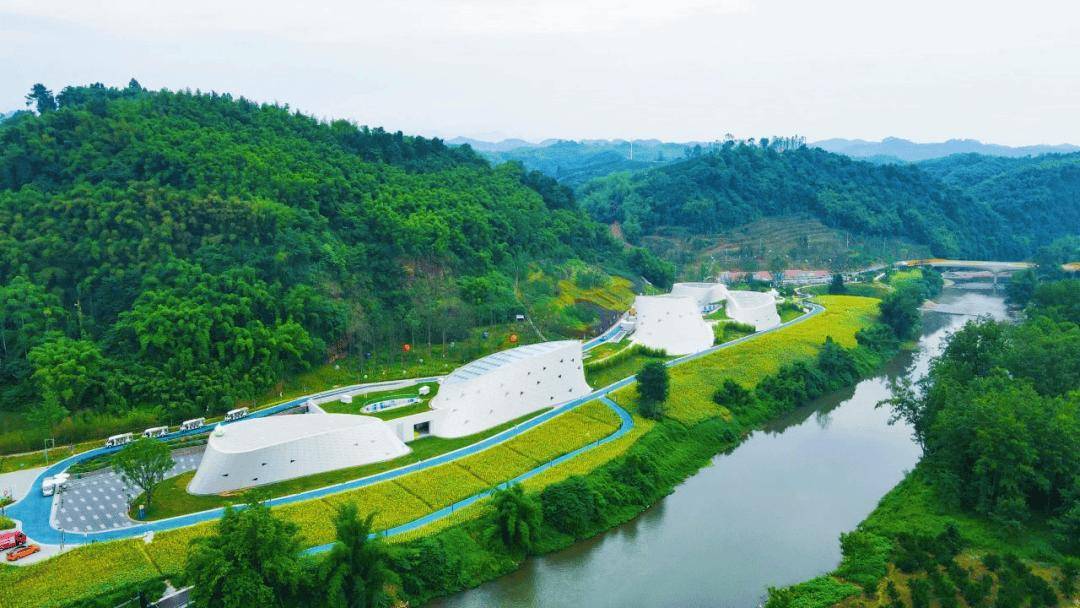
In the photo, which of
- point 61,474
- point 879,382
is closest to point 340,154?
point 61,474

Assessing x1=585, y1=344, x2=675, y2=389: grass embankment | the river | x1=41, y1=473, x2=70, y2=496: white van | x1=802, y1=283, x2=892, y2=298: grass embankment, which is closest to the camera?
the river

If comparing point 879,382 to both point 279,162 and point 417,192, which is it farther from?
point 279,162

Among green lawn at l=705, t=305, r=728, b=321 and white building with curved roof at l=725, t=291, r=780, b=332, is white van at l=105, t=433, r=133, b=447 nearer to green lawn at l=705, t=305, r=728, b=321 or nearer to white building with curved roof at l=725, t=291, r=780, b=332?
green lawn at l=705, t=305, r=728, b=321

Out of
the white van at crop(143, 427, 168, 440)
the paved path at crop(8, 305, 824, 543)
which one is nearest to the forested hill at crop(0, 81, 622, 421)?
the white van at crop(143, 427, 168, 440)

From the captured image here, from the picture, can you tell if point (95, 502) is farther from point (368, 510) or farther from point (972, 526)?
point (972, 526)

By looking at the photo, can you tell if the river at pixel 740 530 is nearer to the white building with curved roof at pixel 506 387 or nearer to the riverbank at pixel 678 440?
the riverbank at pixel 678 440

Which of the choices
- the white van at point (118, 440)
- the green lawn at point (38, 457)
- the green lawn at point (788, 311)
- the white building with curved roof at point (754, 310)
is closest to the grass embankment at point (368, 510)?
the green lawn at point (38, 457)
